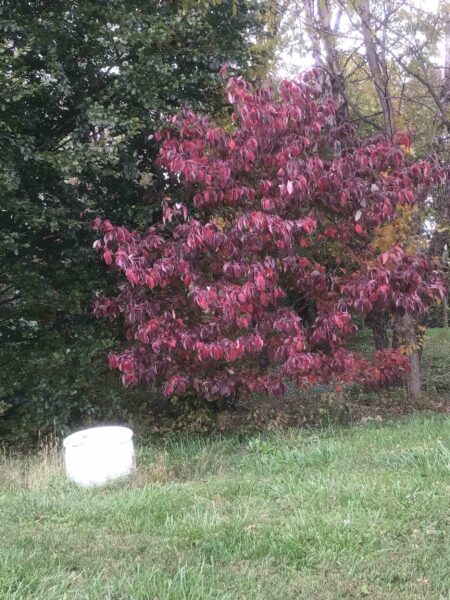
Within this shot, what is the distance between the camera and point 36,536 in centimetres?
346

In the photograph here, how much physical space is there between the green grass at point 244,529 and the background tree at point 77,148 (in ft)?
5.26

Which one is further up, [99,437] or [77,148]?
[77,148]

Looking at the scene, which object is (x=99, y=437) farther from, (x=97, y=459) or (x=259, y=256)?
(x=259, y=256)

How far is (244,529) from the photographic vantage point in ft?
11.4

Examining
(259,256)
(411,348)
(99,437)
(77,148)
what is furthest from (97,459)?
(411,348)

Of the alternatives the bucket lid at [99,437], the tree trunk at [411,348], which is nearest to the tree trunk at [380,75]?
the tree trunk at [411,348]

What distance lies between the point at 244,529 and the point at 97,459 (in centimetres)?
179

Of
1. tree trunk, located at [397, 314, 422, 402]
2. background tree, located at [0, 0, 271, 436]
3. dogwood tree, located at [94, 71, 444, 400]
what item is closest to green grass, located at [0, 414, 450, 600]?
dogwood tree, located at [94, 71, 444, 400]

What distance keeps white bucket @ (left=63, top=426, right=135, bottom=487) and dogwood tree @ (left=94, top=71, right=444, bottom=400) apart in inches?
36.4

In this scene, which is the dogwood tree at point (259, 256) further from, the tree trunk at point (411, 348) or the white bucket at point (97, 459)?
the tree trunk at point (411, 348)

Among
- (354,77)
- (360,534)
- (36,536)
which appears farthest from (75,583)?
(354,77)

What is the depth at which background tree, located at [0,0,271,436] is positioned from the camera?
591cm

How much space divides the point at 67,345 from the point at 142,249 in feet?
6.17

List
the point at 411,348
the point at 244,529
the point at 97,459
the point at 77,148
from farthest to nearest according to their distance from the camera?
the point at 411,348 < the point at 77,148 < the point at 97,459 < the point at 244,529
